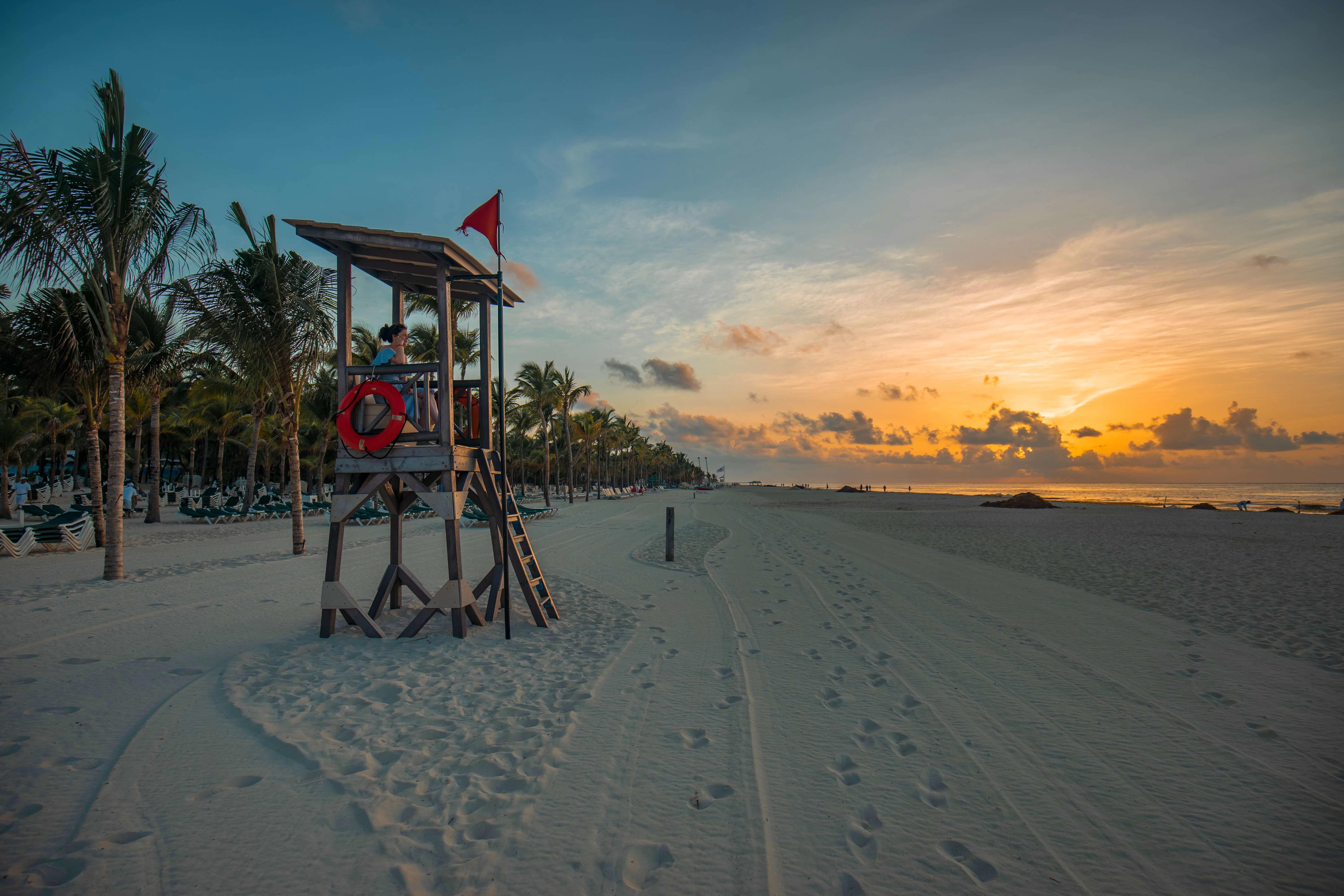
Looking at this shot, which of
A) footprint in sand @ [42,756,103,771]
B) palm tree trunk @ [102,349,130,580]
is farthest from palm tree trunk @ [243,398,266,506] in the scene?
footprint in sand @ [42,756,103,771]

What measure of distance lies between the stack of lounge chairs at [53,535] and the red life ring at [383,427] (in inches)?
505

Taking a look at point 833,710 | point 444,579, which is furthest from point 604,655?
point 444,579

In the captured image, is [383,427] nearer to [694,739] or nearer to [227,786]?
[227,786]

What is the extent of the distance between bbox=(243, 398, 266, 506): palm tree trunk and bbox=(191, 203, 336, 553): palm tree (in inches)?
292

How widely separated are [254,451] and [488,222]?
75.2 ft

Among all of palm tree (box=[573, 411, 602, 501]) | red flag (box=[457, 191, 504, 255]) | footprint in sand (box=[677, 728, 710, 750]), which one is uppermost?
palm tree (box=[573, 411, 602, 501])

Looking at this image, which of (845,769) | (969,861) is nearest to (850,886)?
(969,861)

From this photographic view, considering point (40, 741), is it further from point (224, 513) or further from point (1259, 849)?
point (224, 513)

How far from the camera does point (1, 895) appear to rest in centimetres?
238

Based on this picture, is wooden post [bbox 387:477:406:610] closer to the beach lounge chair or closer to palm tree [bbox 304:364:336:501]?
the beach lounge chair

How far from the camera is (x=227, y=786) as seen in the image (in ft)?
10.7

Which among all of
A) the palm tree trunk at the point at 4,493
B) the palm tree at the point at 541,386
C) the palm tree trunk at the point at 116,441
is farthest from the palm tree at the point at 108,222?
the palm tree at the point at 541,386

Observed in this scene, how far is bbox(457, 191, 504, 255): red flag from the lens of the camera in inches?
245

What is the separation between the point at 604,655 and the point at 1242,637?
7.38 m
